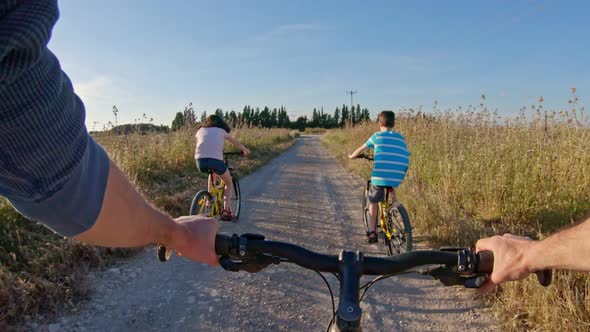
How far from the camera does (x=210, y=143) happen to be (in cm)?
608

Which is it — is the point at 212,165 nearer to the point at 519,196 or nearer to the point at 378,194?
the point at 378,194

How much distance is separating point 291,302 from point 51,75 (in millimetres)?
3267

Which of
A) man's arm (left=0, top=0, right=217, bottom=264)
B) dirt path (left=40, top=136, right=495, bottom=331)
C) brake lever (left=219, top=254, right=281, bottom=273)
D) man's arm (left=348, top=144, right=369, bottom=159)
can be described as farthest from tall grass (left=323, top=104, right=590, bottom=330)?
man's arm (left=0, top=0, right=217, bottom=264)

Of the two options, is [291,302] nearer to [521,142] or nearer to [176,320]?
[176,320]

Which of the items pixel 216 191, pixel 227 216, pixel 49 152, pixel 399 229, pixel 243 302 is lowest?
pixel 243 302

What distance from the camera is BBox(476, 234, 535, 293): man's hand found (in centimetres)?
119

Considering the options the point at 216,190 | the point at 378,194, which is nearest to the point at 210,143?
the point at 216,190

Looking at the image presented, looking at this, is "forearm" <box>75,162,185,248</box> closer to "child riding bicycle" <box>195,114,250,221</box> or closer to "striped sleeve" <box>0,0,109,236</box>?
"striped sleeve" <box>0,0,109,236</box>

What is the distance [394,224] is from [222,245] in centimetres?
391

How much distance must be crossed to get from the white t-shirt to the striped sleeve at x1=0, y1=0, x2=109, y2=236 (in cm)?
519

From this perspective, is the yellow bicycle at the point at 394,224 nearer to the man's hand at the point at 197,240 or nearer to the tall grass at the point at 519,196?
the tall grass at the point at 519,196

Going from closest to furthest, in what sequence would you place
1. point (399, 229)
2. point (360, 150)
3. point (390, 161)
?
1. point (399, 229)
2. point (390, 161)
3. point (360, 150)

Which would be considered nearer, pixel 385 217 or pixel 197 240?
pixel 197 240

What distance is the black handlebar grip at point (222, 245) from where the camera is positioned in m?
1.26
